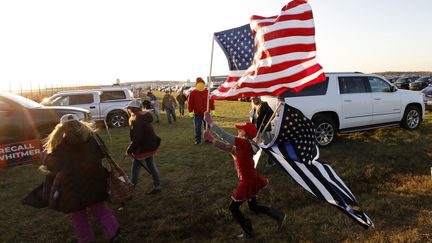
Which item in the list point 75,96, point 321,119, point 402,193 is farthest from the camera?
point 75,96

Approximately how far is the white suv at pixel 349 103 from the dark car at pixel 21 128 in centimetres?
569

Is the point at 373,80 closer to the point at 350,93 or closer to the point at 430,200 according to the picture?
the point at 350,93

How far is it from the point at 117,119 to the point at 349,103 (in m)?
10.2

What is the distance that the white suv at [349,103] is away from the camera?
324 inches

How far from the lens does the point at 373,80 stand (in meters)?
9.27

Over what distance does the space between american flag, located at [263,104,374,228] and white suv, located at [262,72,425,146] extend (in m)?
3.70

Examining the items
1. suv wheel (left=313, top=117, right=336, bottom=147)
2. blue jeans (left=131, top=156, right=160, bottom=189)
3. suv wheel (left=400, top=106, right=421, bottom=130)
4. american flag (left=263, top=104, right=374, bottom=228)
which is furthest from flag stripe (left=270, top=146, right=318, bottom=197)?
suv wheel (left=400, top=106, right=421, bottom=130)

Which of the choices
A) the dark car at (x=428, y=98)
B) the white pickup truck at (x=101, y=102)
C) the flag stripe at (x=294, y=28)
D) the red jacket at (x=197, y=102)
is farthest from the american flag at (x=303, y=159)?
the dark car at (x=428, y=98)

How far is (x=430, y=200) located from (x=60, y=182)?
17.7 feet

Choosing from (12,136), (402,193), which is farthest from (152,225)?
(12,136)

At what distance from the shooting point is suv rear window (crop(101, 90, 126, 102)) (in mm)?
14820

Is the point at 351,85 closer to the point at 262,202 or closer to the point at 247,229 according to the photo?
the point at 262,202

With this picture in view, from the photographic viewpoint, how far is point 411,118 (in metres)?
10.1

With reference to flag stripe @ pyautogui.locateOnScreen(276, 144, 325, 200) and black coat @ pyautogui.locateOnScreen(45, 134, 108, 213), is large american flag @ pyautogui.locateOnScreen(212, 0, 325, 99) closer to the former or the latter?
flag stripe @ pyautogui.locateOnScreen(276, 144, 325, 200)
